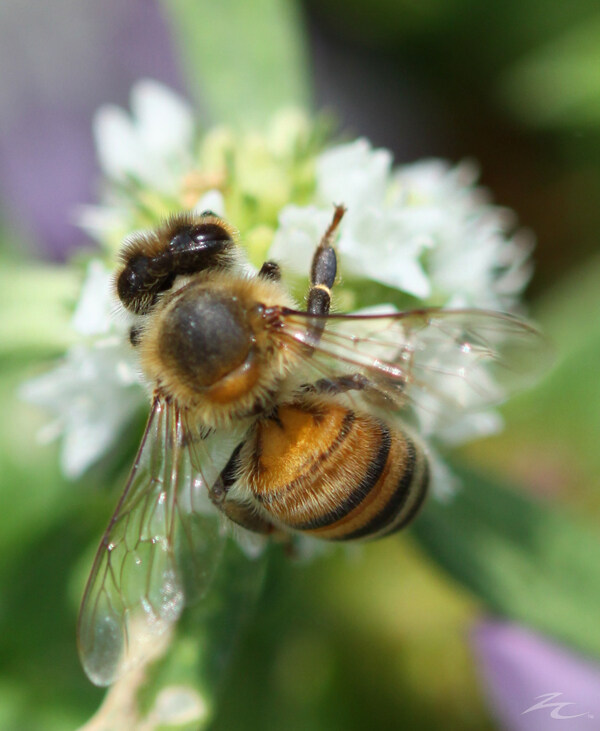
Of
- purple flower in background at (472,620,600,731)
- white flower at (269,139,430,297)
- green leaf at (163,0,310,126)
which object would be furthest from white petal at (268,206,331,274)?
purple flower in background at (472,620,600,731)

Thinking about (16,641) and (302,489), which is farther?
(16,641)

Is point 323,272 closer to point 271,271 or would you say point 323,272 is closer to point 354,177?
point 271,271

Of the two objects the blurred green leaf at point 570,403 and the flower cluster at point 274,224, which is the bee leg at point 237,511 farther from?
the blurred green leaf at point 570,403

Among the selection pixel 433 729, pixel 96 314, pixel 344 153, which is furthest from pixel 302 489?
pixel 433 729

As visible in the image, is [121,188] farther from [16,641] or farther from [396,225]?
[16,641]

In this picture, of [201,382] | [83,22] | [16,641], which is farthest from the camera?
[83,22]
